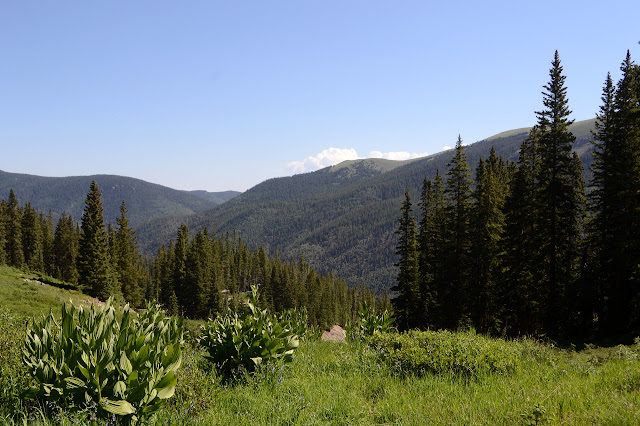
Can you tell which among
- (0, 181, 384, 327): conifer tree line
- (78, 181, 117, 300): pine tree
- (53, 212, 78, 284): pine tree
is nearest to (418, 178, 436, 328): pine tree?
(0, 181, 384, 327): conifer tree line

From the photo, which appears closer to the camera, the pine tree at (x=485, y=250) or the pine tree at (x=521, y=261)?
the pine tree at (x=521, y=261)

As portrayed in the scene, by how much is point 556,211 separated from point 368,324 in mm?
21641

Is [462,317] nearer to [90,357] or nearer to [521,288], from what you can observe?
[521,288]

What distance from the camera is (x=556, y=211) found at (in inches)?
988

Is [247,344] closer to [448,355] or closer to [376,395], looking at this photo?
[376,395]

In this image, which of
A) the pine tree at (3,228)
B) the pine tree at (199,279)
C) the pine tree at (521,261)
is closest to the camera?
the pine tree at (521,261)

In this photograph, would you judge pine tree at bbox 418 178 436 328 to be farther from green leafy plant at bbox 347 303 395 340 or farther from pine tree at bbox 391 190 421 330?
green leafy plant at bbox 347 303 395 340

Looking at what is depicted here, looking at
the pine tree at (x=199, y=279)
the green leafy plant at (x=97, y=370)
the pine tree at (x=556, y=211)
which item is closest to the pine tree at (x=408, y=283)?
the pine tree at (x=556, y=211)

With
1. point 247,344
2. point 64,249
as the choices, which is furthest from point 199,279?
point 247,344

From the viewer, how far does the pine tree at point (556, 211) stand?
968 inches

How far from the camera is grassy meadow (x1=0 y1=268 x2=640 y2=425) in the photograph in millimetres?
4332

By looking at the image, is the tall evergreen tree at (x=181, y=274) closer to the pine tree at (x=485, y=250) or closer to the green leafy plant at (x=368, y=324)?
the pine tree at (x=485, y=250)

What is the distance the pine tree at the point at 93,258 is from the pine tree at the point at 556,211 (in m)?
45.9

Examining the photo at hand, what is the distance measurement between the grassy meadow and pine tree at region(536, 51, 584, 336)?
19.7 metres
